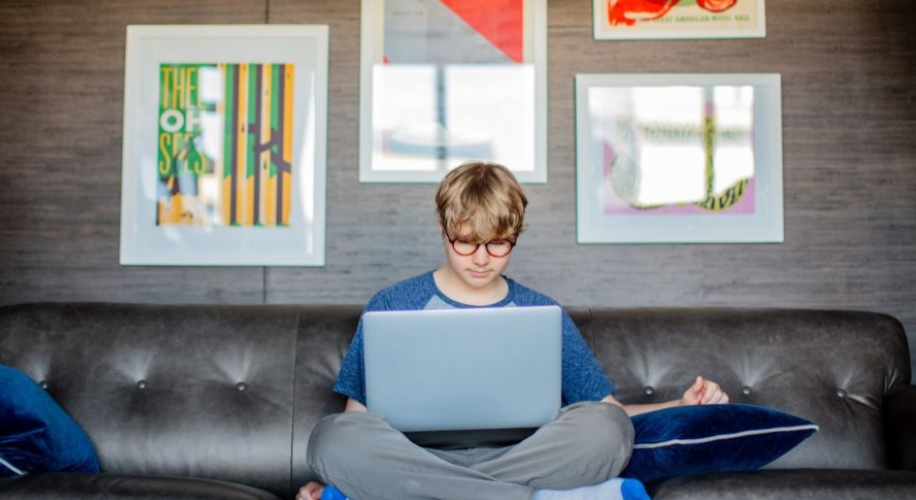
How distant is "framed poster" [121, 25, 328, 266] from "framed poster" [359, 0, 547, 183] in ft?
0.62

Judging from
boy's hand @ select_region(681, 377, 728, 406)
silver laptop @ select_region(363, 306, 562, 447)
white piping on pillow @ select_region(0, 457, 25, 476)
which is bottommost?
white piping on pillow @ select_region(0, 457, 25, 476)

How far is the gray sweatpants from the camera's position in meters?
1.54

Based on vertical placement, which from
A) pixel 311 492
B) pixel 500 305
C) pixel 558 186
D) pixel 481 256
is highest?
pixel 558 186

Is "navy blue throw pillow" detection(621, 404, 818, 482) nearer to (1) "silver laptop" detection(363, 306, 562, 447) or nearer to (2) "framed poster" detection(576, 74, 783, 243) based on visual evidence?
(1) "silver laptop" detection(363, 306, 562, 447)

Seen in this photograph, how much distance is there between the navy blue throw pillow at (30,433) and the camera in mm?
1757

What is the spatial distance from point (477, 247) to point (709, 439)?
25.1 inches

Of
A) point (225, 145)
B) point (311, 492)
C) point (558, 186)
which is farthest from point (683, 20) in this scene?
point (311, 492)

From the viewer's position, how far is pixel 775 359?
224cm

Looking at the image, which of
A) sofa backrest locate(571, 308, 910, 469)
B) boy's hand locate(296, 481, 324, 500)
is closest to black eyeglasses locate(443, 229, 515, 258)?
sofa backrest locate(571, 308, 910, 469)

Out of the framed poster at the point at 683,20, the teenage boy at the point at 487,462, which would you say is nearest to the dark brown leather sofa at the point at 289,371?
the teenage boy at the point at 487,462

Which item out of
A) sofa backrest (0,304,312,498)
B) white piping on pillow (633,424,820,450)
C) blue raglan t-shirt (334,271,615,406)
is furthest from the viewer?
sofa backrest (0,304,312,498)

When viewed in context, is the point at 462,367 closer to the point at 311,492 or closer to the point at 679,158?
the point at 311,492

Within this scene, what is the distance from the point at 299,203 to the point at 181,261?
16.9 inches

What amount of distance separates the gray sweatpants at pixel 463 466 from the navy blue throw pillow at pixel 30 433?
2.14ft
